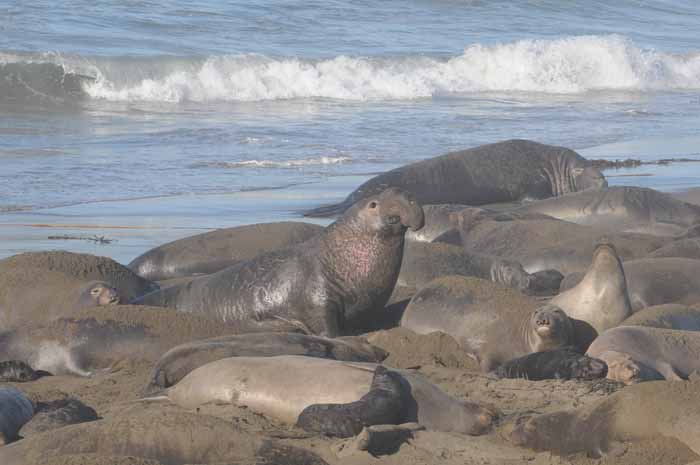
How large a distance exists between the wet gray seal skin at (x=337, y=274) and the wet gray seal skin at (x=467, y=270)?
2.98 feet

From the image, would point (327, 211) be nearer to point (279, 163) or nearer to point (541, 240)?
point (541, 240)

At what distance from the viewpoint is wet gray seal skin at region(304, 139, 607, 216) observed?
12852mm

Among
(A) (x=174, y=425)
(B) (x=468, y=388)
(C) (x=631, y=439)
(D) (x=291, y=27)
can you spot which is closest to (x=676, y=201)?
(B) (x=468, y=388)

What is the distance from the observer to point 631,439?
4379 millimetres

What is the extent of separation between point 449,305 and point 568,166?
266 inches

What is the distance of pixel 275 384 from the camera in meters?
4.98

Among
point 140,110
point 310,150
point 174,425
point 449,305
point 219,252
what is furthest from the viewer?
point 140,110

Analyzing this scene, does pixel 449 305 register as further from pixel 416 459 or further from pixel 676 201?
pixel 676 201

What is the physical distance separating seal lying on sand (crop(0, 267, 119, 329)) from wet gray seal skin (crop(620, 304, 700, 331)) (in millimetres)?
2732

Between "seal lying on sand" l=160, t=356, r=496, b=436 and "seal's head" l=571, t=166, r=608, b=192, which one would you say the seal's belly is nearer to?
"seal lying on sand" l=160, t=356, r=496, b=436

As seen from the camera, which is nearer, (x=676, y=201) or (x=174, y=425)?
(x=174, y=425)

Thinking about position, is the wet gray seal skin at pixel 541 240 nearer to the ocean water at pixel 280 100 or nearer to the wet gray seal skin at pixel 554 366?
the ocean water at pixel 280 100

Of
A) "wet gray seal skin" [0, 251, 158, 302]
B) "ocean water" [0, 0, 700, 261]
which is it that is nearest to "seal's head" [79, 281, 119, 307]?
"wet gray seal skin" [0, 251, 158, 302]

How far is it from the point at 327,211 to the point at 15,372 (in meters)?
5.37
